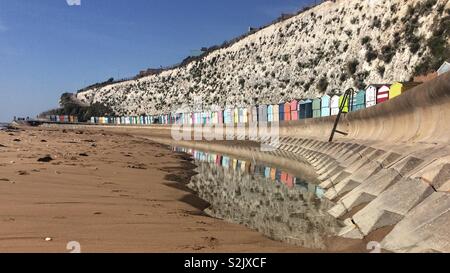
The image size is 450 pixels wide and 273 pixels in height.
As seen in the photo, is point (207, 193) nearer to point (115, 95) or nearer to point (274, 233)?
point (274, 233)

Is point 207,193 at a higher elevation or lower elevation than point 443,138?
lower

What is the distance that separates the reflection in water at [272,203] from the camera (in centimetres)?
792

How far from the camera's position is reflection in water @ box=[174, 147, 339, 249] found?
7922 mm

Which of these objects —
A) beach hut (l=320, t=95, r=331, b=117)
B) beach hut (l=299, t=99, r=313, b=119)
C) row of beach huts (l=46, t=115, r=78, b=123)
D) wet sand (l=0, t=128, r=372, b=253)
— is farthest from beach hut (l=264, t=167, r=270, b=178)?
row of beach huts (l=46, t=115, r=78, b=123)

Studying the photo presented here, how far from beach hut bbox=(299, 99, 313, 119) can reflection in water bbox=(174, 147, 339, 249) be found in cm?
3087

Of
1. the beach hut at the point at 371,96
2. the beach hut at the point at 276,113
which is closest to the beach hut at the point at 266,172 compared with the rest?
the beach hut at the point at 371,96

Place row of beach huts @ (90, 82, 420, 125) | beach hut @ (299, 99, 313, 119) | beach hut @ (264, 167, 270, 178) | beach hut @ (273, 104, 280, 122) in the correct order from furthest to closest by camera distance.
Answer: beach hut @ (273, 104, 280, 122), beach hut @ (299, 99, 313, 119), row of beach huts @ (90, 82, 420, 125), beach hut @ (264, 167, 270, 178)

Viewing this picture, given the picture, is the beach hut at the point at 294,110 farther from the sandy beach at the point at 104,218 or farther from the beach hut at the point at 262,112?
the sandy beach at the point at 104,218

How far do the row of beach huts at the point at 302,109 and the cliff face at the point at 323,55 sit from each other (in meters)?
6.78

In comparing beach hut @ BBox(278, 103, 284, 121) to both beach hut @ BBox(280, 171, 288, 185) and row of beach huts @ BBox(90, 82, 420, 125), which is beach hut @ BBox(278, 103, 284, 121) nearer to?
row of beach huts @ BBox(90, 82, 420, 125)
